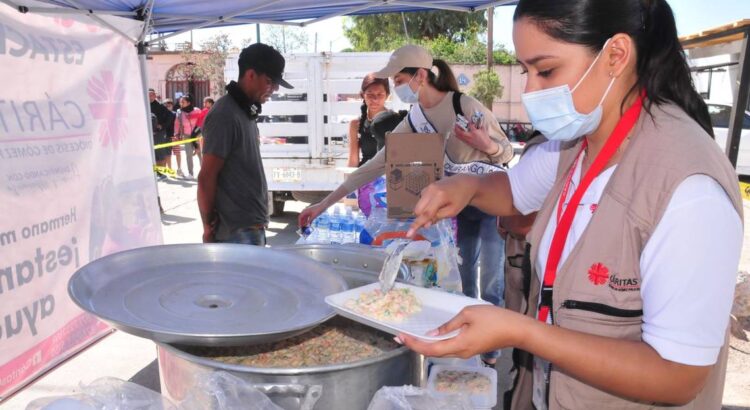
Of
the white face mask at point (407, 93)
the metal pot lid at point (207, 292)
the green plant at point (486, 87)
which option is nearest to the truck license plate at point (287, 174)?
the white face mask at point (407, 93)

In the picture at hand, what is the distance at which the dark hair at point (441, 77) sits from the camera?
3.59m

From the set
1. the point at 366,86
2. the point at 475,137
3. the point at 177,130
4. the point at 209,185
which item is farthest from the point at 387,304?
the point at 177,130

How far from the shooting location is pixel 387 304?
149cm

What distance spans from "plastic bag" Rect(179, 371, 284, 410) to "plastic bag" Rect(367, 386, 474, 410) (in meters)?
0.22

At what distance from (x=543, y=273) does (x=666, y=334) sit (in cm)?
33

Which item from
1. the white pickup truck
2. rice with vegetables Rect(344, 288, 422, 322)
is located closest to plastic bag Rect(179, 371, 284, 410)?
rice with vegetables Rect(344, 288, 422, 322)

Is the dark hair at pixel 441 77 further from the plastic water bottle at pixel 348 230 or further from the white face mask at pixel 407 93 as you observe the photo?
the plastic water bottle at pixel 348 230

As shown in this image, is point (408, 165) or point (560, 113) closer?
point (560, 113)

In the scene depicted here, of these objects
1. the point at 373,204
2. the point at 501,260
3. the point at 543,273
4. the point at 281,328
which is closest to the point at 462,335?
the point at 543,273

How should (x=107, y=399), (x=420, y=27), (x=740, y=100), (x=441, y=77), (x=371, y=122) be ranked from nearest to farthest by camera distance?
(x=107, y=399) → (x=441, y=77) → (x=740, y=100) → (x=371, y=122) → (x=420, y=27)

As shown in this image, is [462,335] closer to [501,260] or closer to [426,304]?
[426,304]

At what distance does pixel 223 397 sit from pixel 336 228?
209 cm

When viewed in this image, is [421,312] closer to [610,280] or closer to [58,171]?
[610,280]

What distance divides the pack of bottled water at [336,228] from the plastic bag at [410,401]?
1879 millimetres
